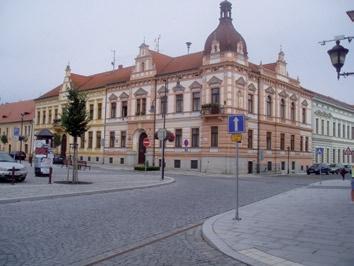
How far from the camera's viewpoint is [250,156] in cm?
4241

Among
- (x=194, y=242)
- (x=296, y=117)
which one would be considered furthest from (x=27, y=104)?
(x=194, y=242)

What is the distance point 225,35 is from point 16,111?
53662 millimetres

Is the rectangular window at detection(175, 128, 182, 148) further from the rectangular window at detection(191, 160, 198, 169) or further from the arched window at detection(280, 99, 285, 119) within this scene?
the arched window at detection(280, 99, 285, 119)

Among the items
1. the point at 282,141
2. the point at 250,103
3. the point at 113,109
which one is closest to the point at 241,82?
the point at 250,103

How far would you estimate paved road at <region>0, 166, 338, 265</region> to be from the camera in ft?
22.4

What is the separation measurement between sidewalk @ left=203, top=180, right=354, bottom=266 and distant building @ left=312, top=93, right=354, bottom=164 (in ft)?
147

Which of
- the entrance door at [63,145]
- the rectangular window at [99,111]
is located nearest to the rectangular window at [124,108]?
the rectangular window at [99,111]

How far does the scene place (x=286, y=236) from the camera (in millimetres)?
8547

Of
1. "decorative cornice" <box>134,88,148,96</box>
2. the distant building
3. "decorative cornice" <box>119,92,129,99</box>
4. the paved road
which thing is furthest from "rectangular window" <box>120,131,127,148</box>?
the paved road

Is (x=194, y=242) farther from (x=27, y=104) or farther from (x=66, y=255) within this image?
(x=27, y=104)

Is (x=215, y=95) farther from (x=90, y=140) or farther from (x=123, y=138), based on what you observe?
(x=90, y=140)

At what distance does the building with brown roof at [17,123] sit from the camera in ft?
237

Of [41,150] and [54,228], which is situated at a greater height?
[41,150]

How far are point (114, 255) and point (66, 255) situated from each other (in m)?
0.81
